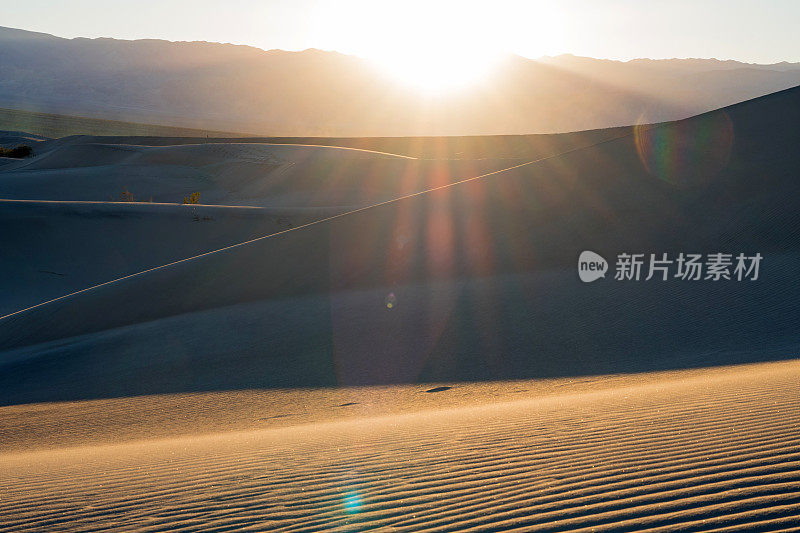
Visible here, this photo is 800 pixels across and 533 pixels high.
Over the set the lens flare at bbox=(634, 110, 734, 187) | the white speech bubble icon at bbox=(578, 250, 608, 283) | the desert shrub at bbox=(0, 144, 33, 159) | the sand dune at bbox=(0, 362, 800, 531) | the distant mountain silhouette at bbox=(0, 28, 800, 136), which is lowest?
the sand dune at bbox=(0, 362, 800, 531)

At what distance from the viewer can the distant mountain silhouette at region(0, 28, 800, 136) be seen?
133 metres

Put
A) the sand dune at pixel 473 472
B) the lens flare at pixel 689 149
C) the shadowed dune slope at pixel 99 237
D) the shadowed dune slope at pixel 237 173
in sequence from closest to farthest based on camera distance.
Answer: the sand dune at pixel 473 472
the lens flare at pixel 689 149
the shadowed dune slope at pixel 99 237
the shadowed dune slope at pixel 237 173

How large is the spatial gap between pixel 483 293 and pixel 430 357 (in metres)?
3.47

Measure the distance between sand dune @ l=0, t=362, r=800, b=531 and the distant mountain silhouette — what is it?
11065cm

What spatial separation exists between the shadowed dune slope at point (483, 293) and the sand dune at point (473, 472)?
339cm

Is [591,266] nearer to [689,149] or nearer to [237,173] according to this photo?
[689,149]

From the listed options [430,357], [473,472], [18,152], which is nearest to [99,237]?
[430,357]

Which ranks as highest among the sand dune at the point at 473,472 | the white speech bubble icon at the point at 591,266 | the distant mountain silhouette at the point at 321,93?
the distant mountain silhouette at the point at 321,93

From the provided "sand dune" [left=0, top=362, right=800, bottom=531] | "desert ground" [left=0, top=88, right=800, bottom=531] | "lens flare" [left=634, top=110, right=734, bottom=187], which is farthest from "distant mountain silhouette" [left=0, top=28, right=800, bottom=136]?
"sand dune" [left=0, top=362, right=800, bottom=531]

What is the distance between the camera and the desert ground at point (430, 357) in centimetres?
450

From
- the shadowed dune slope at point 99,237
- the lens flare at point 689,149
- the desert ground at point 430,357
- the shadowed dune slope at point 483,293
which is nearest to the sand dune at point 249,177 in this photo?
the shadowed dune slope at point 99,237

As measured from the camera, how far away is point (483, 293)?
14.5m

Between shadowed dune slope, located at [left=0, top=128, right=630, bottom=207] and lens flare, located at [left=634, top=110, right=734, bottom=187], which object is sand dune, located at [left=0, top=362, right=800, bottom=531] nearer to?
lens flare, located at [left=634, top=110, right=734, bottom=187]

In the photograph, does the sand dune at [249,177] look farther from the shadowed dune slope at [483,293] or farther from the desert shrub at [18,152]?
the shadowed dune slope at [483,293]
